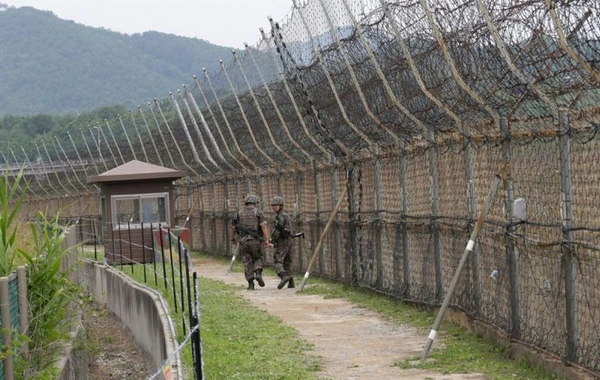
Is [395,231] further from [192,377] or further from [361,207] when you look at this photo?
[192,377]

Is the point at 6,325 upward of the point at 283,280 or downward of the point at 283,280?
upward

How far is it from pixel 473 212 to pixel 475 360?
193 cm

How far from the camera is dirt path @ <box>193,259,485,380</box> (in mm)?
10789

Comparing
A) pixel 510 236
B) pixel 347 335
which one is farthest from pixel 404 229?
pixel 510 236

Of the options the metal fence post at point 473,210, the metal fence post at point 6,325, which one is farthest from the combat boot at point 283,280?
the metal fence post at point 6,325

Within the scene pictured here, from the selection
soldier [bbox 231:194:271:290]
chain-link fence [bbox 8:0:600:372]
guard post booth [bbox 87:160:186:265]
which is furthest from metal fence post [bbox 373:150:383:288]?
guard post booth [bbox 87:160:186:265]

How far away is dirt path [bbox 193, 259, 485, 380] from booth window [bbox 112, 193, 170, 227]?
8.35 m

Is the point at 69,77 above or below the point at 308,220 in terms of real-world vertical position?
above

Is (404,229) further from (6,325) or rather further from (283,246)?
(6,325)

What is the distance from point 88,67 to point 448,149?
16541 cm

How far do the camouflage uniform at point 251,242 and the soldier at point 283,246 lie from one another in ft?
0.76

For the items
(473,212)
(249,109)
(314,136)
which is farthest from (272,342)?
(249,109)

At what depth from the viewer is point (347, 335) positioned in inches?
525

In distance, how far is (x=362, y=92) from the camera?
16.1 meters
